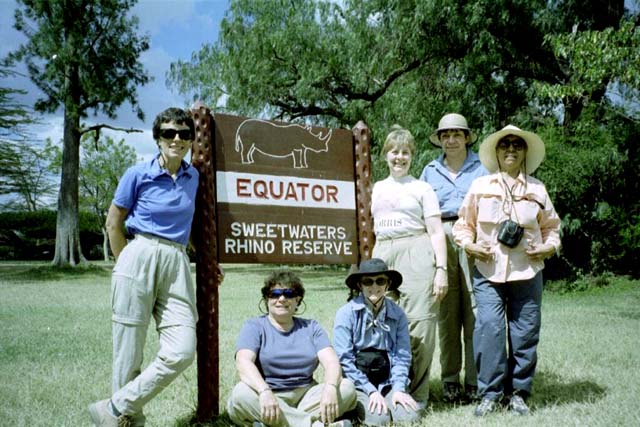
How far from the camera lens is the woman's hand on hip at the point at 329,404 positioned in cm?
365

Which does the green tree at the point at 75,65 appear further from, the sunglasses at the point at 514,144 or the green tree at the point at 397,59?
the sunglasses at the point at 514,144

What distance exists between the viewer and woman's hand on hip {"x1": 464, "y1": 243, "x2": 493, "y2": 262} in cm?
423

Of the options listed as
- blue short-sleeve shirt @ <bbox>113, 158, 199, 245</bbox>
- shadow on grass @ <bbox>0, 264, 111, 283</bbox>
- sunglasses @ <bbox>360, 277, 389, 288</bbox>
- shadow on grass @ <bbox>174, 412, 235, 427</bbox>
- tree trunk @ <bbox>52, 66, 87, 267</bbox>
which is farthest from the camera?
tree trunk @ <bbox>52, 66, 87, 267</bbox>

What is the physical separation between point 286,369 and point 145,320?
2.98ft

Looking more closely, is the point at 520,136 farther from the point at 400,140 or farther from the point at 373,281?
the point at 373,281

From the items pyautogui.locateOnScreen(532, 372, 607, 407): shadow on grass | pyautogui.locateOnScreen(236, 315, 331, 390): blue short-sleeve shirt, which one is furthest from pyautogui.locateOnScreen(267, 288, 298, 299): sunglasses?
pyautogui.locateOnScreen(532, 372, 607, 407): shadow on grass

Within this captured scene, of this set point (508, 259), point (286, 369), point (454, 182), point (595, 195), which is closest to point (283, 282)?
point (286, 369)

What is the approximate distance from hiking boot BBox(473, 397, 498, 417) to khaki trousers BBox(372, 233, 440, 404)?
366 millimetres

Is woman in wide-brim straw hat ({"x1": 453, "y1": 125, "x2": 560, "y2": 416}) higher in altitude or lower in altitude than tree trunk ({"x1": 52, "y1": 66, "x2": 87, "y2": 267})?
lower

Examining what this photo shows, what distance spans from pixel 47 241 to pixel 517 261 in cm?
3688

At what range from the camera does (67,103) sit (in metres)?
23.2

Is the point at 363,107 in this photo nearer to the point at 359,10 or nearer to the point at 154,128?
the point at 359,10

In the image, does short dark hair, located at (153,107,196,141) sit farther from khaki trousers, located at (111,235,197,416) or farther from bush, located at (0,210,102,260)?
bush, located at (0,210,102,260)

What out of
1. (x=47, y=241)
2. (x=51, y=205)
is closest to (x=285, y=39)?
(x=47, y=241)
